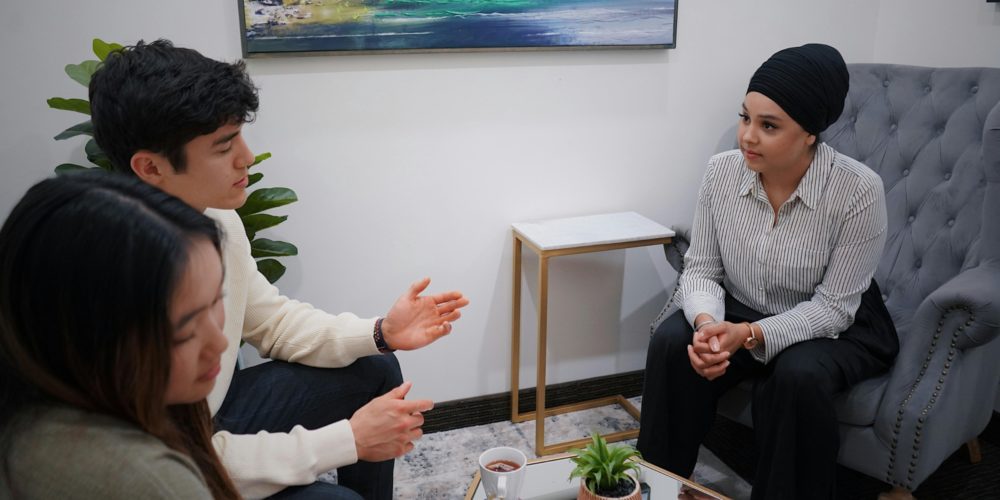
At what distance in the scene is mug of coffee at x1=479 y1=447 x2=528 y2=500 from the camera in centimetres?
136

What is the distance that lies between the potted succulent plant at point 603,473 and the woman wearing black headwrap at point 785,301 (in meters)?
0.56

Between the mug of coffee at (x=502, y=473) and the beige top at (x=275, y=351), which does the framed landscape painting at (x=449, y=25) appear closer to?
the beige top at (x=275, y=351)

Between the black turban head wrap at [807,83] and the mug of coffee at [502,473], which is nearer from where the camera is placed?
the mug of coffee at [502,473]

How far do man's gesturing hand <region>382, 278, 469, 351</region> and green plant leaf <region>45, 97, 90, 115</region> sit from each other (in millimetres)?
826

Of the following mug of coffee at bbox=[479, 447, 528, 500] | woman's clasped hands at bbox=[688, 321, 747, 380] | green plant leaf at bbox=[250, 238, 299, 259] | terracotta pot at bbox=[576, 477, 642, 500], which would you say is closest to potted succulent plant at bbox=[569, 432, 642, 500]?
terracotta pot at bbox=[576, 477, 642, 500]

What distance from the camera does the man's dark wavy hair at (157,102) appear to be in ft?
4.36

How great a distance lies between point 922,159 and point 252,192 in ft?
5.89

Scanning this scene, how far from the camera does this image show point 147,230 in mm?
779

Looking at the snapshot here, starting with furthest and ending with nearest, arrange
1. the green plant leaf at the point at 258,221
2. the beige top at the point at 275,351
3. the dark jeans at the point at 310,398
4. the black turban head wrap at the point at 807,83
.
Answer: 1. the green plant leaf at the point at 258,221
2. the black turban head wrap at the point at 807,83
3. the dark jeans at the point at 310,398
4. the beige top at the point at 275,351

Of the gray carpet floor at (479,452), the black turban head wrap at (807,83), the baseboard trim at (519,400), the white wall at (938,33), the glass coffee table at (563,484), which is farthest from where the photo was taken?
the baseboard trim at (519,400)

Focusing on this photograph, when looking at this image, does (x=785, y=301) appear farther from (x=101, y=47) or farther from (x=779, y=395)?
(x=101, y=47)

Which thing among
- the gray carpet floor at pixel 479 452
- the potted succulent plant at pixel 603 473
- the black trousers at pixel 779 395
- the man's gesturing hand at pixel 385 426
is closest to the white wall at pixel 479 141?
the gray carpet floor at pixel 479 452

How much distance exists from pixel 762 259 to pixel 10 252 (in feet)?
5.32

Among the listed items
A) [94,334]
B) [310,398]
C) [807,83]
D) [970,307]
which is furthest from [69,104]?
[970,307]
